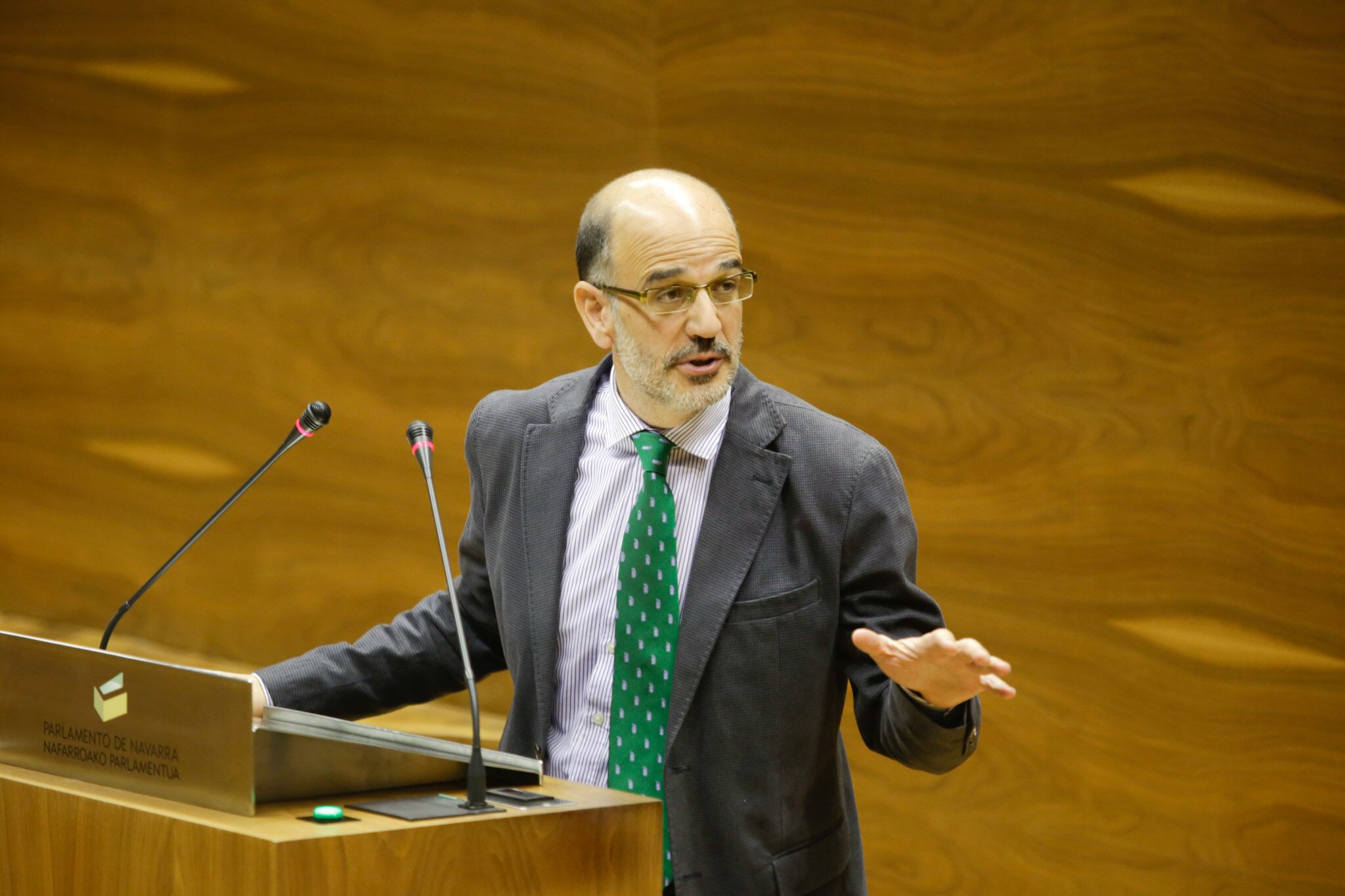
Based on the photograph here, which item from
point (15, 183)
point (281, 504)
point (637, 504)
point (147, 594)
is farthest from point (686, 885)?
point (15, 183)

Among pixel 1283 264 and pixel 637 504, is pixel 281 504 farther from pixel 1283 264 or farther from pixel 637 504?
pixel 1283 264

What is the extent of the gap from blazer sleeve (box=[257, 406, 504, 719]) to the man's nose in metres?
0.39

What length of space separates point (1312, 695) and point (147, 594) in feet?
9.69

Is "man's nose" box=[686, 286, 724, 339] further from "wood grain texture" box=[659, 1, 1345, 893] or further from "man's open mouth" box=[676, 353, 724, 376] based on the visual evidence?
"wood grain texture" box=[659, 1, 1345, 893]

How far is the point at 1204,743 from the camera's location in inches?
107

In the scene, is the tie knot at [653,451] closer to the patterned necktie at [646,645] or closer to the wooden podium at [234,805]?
the patterned necktie at [646,645]

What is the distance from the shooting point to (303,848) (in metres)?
1.23

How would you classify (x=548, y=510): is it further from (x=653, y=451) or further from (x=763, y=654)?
(x=763, y=654)

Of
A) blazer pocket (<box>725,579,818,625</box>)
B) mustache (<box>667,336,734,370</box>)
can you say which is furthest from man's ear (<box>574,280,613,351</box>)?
blazer pocket (<box>725,579,818,625</box>)

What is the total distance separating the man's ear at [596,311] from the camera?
1888 millimetres

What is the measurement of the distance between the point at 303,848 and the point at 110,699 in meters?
0.32

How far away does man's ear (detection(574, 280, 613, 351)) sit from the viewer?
189 centimetres

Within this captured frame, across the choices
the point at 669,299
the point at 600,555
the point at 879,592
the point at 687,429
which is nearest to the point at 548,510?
the point at 600,555

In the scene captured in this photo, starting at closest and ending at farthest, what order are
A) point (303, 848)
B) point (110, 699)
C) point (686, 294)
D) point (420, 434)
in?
point (303, 848) → point (110, 699) → point (420, 434) → point (686, 294)
